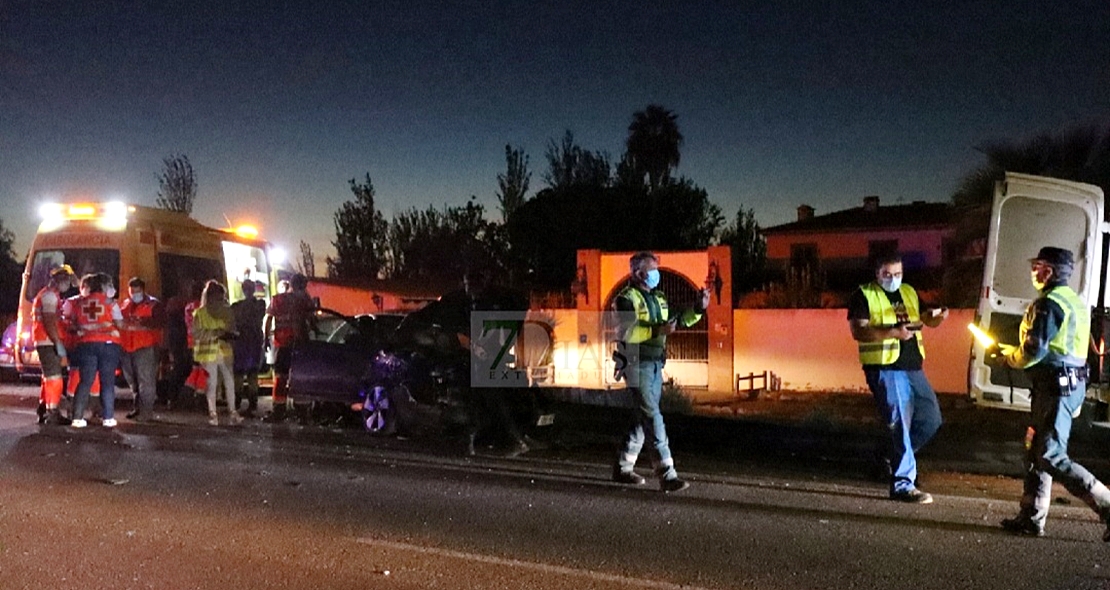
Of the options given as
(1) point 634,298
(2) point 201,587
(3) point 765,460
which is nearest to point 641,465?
(3) point 765,460

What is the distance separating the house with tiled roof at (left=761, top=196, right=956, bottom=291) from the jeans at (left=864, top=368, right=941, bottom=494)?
24632 mm

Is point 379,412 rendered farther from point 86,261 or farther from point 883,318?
point 883,318

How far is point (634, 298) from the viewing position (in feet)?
Answer: 24.2

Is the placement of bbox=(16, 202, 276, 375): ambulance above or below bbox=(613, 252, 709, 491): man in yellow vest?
above

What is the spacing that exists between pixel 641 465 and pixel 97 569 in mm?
4645

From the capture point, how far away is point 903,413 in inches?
275

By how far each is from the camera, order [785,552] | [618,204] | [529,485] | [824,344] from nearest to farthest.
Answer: [785,552] < [529,485] < [824,344] < [618,204]

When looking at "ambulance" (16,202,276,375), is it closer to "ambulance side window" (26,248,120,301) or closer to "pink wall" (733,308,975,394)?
"ambulance side window" (26,248,120,301)

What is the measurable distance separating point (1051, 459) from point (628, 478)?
302cm

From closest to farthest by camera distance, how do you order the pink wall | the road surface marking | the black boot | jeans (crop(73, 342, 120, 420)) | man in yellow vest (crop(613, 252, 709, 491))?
1. the road surface marking
2. man in yellow vest (crop(613, 252, 709, 491))
3. jeans (crop(73, 342, 120, 420))
4. the black boot
5. the pink wall

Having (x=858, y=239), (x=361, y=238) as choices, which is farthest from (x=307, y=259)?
(x=858, y=239)

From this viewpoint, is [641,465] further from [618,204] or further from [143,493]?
[618,204]

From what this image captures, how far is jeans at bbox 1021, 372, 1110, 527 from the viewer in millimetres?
5855

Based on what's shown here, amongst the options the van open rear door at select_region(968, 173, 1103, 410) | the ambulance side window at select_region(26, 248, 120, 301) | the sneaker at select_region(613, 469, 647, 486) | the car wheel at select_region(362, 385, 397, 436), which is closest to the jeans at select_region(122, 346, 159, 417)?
the ambulance side window at select_region(26, 248, 120, 301)
